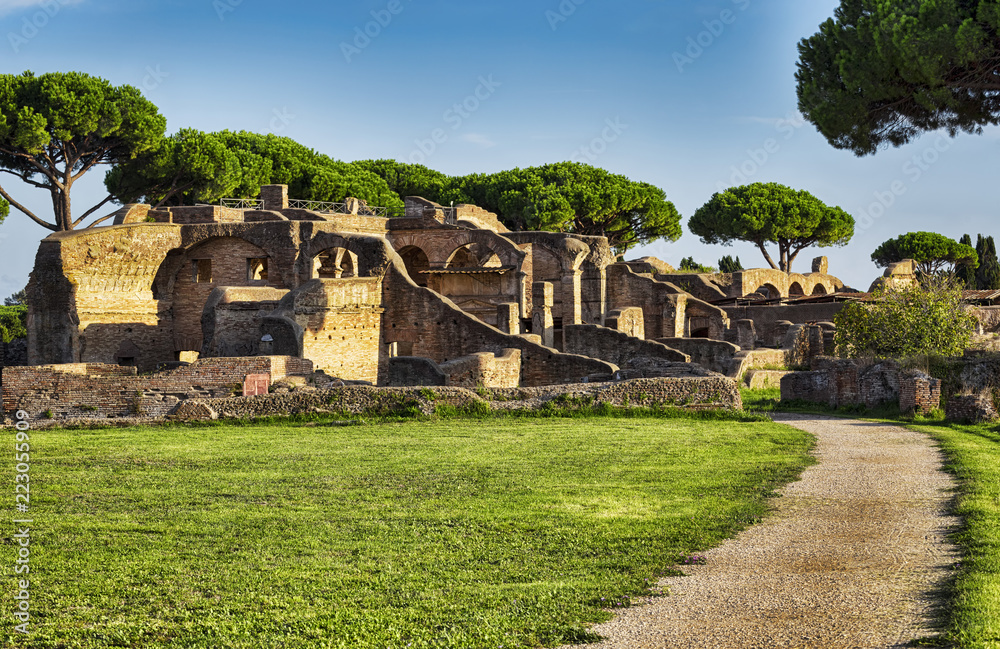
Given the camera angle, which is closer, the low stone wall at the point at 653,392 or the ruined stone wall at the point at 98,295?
the low stone wall at the point at 653,392

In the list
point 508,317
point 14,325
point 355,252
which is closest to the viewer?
point 355,252

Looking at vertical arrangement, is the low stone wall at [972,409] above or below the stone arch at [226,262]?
below

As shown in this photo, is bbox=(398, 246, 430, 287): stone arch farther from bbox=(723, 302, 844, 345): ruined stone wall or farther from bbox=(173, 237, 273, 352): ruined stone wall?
bbox=(723, 302, 844, 345): ruined stone wall

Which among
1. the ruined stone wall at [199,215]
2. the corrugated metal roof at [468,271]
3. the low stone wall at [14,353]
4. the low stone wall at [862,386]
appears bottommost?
the low stone wall at [862,386]

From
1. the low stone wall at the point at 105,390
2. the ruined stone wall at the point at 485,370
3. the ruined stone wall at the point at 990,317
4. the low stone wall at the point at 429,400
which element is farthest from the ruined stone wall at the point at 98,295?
the ruined stone wall at the point at 990,317

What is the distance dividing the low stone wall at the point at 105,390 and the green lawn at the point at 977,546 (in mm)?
11116

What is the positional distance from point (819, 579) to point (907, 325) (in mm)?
16770

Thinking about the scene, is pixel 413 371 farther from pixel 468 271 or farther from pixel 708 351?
pixel 468 271

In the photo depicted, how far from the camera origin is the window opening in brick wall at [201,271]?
108ft

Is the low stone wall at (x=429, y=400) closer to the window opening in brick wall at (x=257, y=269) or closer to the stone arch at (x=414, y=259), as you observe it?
the window opening in brick wall at (x=257, y=269)

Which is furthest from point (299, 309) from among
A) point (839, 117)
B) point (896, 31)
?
point (896, 31)

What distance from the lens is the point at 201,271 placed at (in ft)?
108

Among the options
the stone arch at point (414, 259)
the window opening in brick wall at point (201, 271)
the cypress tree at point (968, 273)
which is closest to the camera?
the window opening in brick wall at point (201, 271)

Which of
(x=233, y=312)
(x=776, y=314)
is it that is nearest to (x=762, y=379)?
(x=233, y=312)
